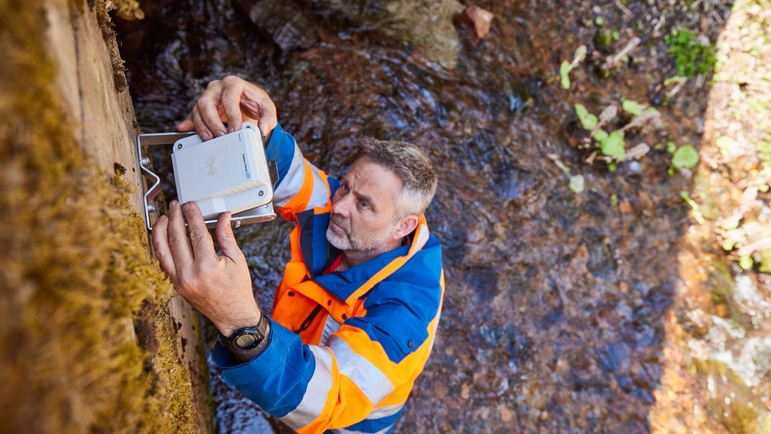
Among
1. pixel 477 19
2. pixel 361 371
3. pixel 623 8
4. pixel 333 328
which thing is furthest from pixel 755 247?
pixel 361 371

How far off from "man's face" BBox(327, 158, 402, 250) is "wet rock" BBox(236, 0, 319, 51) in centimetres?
150

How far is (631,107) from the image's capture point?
4672 mm

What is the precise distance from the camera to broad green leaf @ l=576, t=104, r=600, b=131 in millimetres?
4445

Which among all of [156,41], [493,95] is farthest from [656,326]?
[156,41]

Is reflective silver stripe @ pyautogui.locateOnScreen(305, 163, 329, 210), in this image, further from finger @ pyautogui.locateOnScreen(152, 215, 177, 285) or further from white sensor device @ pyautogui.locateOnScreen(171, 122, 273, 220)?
finger @ pyautogui.locateOnScreen(152, 215, 177, 285)

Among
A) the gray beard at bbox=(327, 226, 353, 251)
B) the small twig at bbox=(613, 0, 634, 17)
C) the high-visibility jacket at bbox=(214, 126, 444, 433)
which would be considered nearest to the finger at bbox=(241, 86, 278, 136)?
the high-visibility jacket at bbox=(214, 126, 444, 433)

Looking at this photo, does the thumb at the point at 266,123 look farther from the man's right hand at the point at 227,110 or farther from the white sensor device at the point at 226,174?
the white sensor device at the point at 226,174

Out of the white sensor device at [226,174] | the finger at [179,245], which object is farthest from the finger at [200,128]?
the finger at [179,245]

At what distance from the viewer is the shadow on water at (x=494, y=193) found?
3.26 meters

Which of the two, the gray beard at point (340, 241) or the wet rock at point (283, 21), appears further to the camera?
the wet rock at point (283, 21)

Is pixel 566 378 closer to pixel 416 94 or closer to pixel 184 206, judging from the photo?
pixel 416 94

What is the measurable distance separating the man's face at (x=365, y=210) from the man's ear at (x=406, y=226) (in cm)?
9

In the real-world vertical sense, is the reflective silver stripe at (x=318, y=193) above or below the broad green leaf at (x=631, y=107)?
above

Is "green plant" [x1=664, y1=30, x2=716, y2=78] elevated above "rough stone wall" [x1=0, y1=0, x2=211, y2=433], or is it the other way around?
"rough stone wall" [x1=0, y1=0, x2=211, y2=433]
